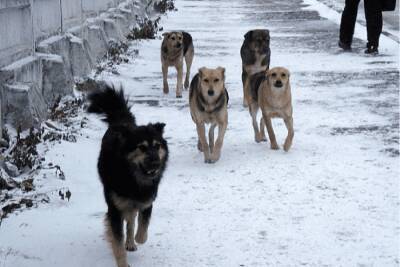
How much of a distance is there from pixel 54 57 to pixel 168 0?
18.0 metres

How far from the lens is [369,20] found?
12758 mm

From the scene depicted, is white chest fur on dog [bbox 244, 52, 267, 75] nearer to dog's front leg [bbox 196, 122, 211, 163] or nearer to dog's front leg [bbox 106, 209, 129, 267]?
dog's front leg [bbox 196, 122, 211, 163]

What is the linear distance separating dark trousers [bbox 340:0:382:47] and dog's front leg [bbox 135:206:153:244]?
30.6ft

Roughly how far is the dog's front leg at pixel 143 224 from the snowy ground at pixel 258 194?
0.44ft

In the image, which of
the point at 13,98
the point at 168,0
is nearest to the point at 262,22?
the point at 168,0

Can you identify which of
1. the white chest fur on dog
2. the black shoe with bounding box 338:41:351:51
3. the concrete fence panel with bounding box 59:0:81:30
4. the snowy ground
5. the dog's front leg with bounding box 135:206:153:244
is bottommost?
the snowy ground

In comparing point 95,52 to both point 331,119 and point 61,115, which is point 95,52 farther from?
point 331,119

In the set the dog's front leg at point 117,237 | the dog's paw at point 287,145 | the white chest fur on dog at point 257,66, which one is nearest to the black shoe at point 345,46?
the white chest fur on dog at point 257,66

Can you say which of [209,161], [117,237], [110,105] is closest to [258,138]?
[209,161]

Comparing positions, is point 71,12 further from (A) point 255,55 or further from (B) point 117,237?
(B) point 117,237

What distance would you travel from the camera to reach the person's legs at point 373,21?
12.7m

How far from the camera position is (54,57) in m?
8.37

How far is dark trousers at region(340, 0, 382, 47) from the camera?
41.7 ft

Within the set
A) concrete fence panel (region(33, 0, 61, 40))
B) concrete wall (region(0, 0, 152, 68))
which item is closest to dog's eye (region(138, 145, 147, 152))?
concrete wall (region(0, 0, 152, 68))
